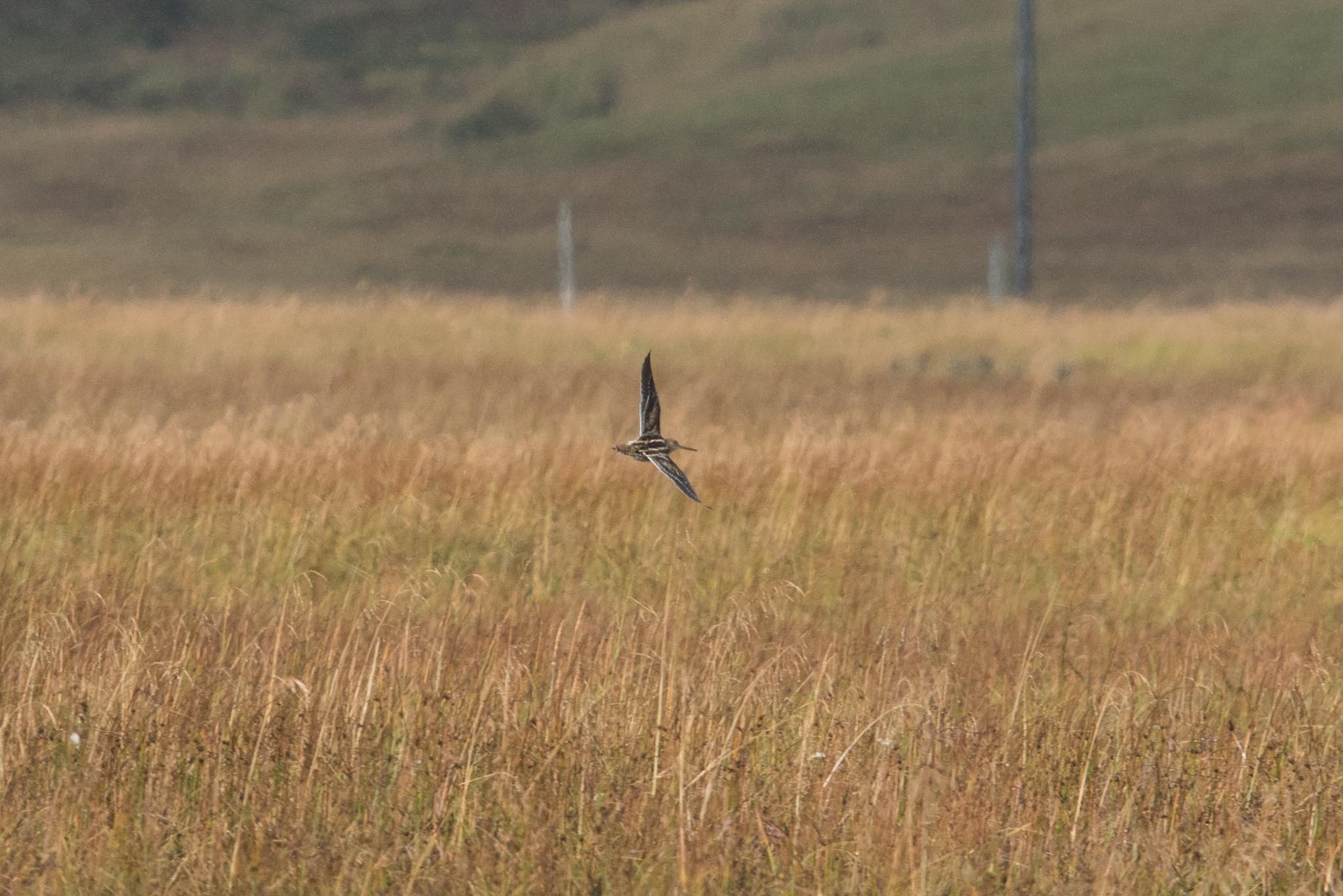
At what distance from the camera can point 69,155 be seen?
272 ft

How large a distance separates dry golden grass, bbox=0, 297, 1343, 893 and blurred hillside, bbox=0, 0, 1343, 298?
37664 mm

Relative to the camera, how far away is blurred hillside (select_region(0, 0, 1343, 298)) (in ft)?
188

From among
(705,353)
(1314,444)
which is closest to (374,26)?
(705,353)

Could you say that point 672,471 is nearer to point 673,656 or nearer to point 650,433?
point 650,433

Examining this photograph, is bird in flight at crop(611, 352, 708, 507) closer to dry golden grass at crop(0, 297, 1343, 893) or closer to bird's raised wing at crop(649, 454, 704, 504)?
bird's raised wing at crop(649, 454, 704, 504)

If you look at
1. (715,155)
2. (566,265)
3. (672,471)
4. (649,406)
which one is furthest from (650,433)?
(715,155)

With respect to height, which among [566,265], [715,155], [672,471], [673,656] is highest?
[715,155]

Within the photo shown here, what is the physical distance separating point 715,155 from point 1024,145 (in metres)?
49.3

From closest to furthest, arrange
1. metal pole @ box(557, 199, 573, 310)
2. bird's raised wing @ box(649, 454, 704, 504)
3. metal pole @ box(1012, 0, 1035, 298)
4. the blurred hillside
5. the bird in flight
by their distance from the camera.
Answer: bird's raised wing @ box(649, 454, 704, 504) → the bird in flight → metal pole @ box(557, 199, 573, 310) → metal pole @ box(1012, 0, 1035, 298) → the blurred hillside

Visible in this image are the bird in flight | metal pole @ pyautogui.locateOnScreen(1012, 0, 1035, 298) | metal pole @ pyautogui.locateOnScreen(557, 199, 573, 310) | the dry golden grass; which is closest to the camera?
the dry golden grass

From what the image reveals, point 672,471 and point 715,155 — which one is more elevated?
point 715,155

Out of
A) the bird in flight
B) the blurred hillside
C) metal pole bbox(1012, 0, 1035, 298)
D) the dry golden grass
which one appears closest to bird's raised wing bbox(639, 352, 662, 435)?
the bird in flight

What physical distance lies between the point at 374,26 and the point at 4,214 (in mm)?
66699

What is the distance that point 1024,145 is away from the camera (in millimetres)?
28969
